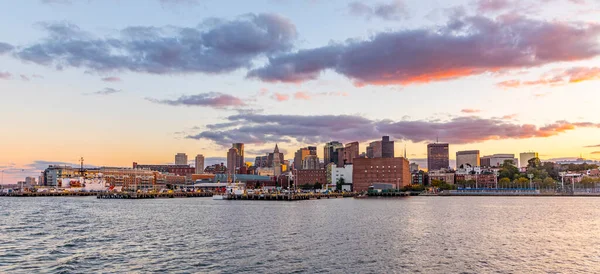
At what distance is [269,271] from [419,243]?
22218 millimetres

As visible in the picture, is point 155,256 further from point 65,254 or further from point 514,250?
point 514,250

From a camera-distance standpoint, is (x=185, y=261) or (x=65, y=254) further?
(x=65, y=254)

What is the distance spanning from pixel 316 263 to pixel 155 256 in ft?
46.9

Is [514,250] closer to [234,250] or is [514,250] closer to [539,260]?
[539,260]

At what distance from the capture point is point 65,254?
4628 cm

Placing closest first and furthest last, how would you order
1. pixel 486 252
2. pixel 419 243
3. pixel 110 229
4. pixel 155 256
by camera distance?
pixel 155 256
pixel 486 252
pixel 419 243
pixel 110 229

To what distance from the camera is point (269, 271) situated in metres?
39.1

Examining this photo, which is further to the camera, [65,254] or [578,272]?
[65,254]

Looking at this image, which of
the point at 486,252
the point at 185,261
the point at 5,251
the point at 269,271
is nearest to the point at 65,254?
the point at 5,251

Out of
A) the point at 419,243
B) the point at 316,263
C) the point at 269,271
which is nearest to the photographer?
the point at 269,271

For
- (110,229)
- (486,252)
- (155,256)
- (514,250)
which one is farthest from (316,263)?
(110,229)

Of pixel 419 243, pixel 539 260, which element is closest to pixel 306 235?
pixel 419 243

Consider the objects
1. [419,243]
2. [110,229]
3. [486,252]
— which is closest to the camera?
[486,252]

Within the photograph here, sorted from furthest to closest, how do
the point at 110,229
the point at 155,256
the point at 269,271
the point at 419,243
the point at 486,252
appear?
the point at 110,229, the point at 419,243, the point at 486,252, the point at 155,256, the point at 269,271
